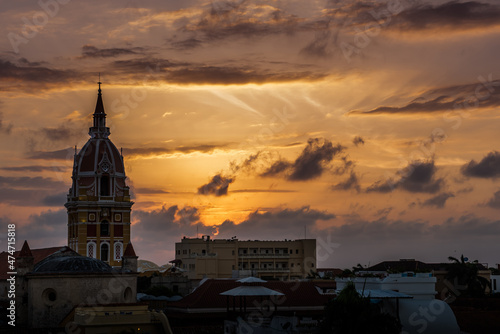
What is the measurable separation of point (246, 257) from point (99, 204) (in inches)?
1499

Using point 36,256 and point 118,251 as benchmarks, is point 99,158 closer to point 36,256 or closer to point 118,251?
point 118,251

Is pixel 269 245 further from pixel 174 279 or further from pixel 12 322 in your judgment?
pixel 12 322

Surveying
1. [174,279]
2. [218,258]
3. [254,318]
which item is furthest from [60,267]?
[218,258]

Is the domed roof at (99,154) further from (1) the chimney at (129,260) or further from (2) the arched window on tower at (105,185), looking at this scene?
(1) the chimney at (129,260)

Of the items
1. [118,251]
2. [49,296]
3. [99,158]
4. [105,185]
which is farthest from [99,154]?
[49,296]

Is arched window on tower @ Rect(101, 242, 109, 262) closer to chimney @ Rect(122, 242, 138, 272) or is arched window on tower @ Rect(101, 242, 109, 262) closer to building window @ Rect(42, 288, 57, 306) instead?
chimney @ Rect(122, 242, 138, 272)

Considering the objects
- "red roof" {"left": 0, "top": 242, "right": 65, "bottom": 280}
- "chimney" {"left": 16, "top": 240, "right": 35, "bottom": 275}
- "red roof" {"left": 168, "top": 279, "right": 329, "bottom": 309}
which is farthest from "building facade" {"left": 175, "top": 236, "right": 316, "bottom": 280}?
"chimney" {"left": 16, "top": 240, "right": 35, "bottom": 275}

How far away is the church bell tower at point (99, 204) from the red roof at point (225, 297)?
4875 cm

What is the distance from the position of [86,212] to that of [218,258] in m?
33.2

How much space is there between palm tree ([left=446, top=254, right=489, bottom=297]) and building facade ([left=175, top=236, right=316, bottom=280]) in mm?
54729

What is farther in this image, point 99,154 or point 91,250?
point 99,154

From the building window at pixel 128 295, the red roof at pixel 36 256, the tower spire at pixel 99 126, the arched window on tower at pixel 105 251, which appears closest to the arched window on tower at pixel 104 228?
the arched window on tower at pixel 105 251

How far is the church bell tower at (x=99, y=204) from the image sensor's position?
13662 cm

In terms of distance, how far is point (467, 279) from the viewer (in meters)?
106
